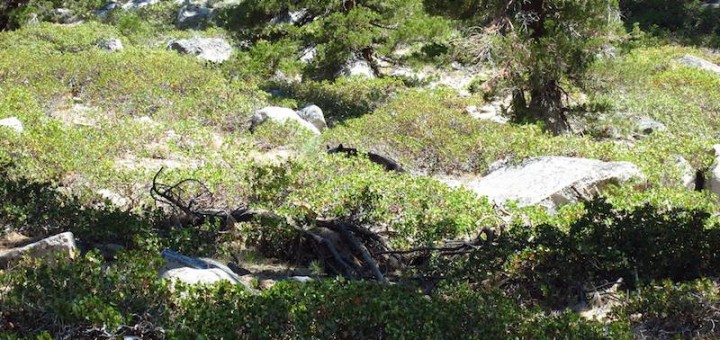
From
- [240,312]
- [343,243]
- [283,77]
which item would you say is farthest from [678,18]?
[240,312]

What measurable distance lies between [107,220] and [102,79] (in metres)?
7.87

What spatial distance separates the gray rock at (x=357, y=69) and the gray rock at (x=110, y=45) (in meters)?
6.09

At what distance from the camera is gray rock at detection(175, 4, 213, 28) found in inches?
1056

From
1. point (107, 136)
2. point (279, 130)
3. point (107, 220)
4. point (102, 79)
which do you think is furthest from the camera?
point (102, 79)

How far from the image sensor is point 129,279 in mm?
4082

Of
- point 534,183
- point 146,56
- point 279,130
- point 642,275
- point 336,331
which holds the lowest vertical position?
point 146,56

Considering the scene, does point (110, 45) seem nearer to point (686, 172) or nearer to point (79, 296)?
point (686, 172)

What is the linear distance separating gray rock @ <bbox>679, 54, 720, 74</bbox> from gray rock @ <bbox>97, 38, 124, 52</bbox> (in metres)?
14.6

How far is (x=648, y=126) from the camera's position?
13688 millimetres

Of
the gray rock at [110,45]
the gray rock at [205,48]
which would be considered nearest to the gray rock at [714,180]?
the gray rock at [205,48]

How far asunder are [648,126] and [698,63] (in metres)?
7.36

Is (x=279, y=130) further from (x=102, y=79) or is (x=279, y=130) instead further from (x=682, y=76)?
(x=682, y=76)

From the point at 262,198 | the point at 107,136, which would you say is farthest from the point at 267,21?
the point at 262,198

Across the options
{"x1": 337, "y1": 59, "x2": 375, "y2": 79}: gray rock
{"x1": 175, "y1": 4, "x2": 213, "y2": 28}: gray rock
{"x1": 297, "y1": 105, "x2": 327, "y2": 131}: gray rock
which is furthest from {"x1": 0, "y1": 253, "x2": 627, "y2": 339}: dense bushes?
{"x1": 175, "y1": 4, "x2": 213, "y2": 28}: gray rock
